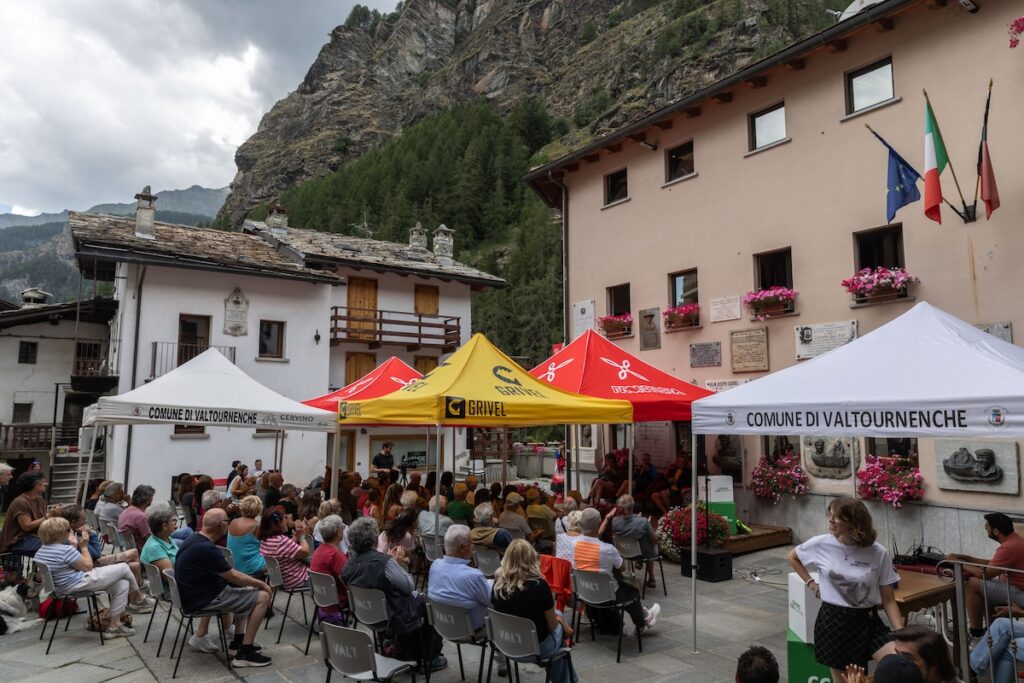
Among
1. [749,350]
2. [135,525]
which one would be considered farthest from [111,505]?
[749,350]

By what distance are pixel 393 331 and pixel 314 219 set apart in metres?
50.6

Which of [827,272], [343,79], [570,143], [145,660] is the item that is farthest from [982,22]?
[343,79]

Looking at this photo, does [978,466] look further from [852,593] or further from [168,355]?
[168,355]

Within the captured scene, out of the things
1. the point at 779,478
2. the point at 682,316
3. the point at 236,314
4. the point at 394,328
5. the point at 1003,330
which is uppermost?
the point at 394,328

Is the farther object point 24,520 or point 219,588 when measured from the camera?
point 24,520

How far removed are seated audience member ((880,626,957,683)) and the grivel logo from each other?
5.07m

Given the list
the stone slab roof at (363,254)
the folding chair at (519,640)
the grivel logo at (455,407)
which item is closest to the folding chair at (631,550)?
the grivel logo at (455,407)

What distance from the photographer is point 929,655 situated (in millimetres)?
2914

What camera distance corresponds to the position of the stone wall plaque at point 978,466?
30.5 ft

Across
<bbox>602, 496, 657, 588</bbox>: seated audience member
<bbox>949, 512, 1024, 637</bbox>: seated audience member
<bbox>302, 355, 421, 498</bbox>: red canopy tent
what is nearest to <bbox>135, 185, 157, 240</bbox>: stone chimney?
<bbox>302, 355, 421, 498</bbox>: red canopy tent

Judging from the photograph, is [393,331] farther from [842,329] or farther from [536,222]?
[536,222]

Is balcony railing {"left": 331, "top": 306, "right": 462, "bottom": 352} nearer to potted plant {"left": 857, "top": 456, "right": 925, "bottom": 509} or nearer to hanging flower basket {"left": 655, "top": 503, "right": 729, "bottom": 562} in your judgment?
hanging flower basket {"left": 655, "top": 503, "right": 729, "bottom": 562}

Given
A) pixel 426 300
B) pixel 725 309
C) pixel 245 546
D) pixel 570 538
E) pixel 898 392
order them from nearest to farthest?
pixel 898 392
pixel 570 538
pixel 245 546
pixel 725 309
pixel 426 300

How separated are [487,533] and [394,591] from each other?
1.77 meters
